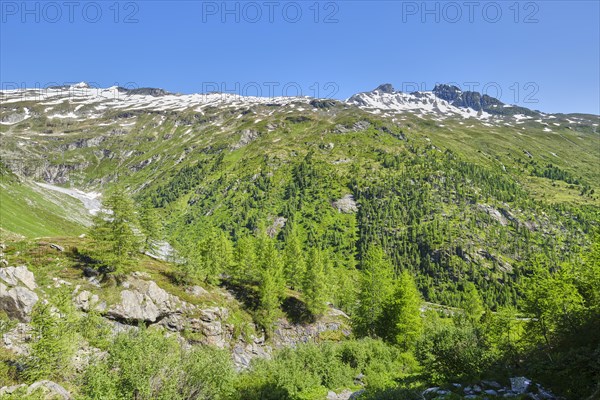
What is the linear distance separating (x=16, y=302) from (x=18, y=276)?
3.96 m

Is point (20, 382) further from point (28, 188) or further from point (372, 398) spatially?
point (28, 188)

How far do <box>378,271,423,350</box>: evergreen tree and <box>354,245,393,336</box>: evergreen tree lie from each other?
1.55m

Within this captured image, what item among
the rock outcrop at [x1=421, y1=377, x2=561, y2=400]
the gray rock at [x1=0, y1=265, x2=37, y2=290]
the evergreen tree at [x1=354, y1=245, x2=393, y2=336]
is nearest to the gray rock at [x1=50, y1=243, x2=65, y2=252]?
the gray rock at [x1=0, y1=265, x2=37, y2=290]

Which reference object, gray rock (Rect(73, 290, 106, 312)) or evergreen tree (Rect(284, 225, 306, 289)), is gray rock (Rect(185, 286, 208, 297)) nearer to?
gray rock (Rect(73, 290, 106, 312))

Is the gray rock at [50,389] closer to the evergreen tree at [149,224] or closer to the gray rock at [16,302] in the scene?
the gray rock at [16,302]

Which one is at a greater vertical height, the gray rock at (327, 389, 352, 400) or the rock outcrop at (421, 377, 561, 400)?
the rock outcrop at (421, 377, 561, 400)

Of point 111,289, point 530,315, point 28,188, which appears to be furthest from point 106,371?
point 28,188

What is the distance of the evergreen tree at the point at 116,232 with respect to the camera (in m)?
45.5

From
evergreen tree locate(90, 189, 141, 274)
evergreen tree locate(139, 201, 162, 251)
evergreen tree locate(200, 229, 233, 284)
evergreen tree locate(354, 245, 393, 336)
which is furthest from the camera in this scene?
evergreen tree locate(139, 201, 162, 251)

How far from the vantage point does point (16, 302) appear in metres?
33.8

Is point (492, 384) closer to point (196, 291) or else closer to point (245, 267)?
point (196, 291)

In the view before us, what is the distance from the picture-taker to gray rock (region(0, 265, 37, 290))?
35106 mm

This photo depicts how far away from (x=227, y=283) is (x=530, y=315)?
53251 millimetres

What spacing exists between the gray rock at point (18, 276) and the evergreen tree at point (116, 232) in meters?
7.98
